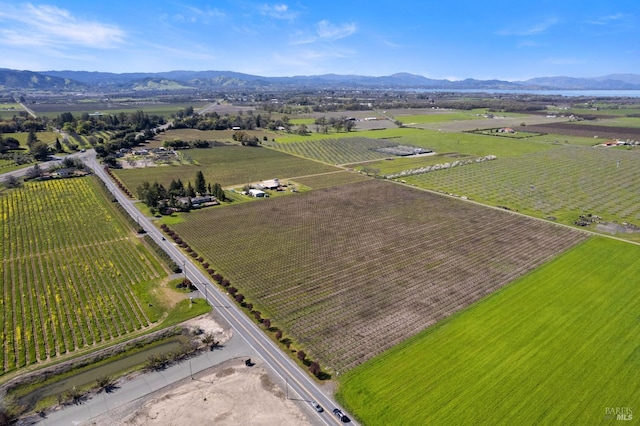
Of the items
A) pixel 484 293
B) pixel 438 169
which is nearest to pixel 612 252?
pixel 484 293

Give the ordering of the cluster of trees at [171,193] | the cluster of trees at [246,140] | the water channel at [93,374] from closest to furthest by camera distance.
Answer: the water channel at [93,374] < the cluster of trees at [171,193] < the cluster of trees at [246,140]

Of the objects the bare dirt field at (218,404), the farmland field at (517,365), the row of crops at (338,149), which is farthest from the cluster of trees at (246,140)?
the bare dirt field at (218,404)

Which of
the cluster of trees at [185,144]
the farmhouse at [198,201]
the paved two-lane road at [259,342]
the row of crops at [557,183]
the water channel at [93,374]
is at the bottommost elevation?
the water channel at [93,374]

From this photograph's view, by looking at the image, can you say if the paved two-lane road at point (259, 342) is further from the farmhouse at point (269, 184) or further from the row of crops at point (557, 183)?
the row of crops at point (557, 183)

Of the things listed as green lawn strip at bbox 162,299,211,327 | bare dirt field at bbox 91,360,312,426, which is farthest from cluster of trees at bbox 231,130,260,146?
bare dirt field at bbox 91,360,312,426

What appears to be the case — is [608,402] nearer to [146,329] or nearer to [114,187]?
[146,329]

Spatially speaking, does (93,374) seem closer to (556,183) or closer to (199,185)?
(199,185)

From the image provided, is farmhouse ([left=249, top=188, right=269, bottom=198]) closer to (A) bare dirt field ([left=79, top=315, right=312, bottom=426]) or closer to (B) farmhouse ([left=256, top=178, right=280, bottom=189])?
(B) farmhouse ([left=256, top=178, right=280, bottom=189])
